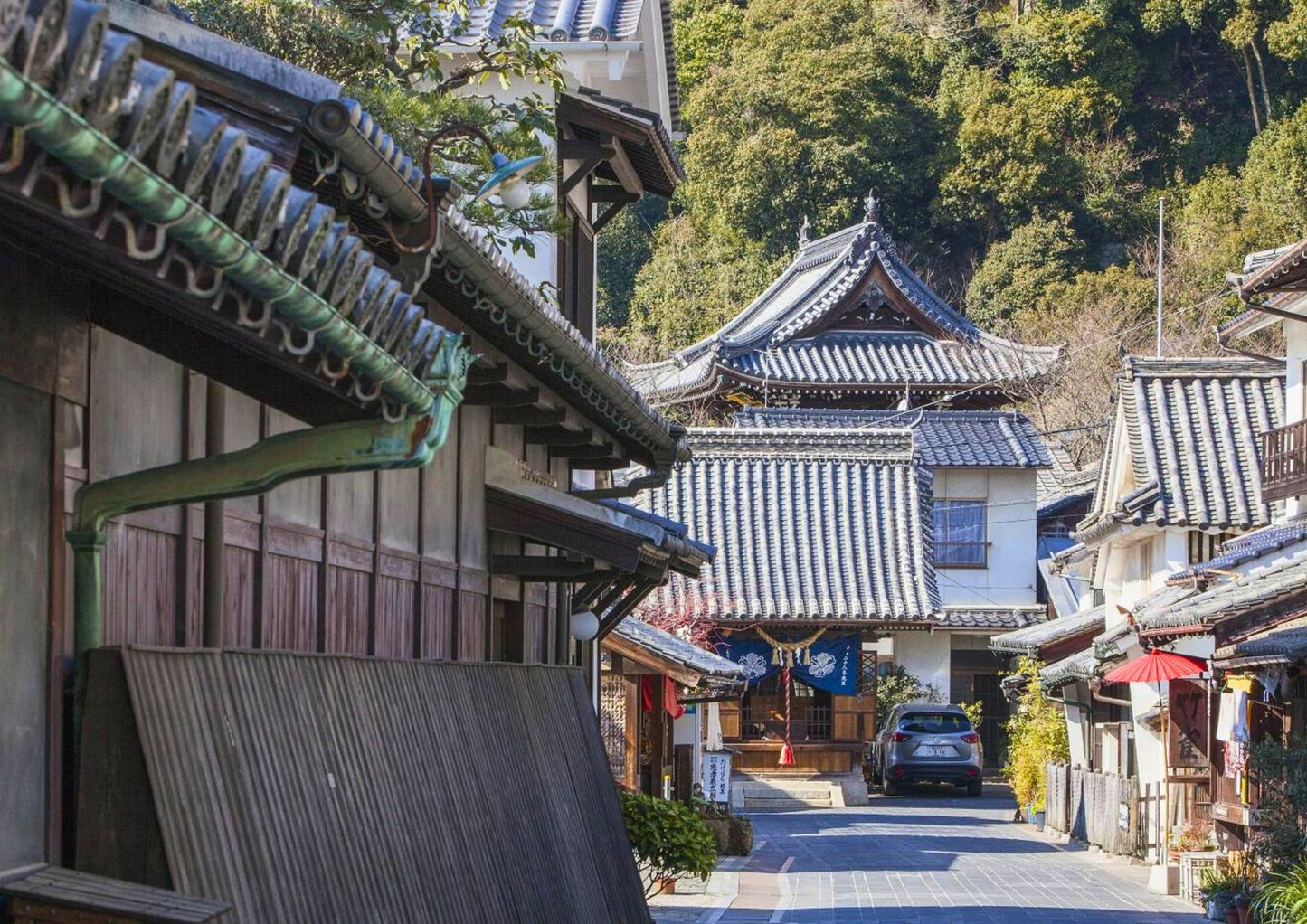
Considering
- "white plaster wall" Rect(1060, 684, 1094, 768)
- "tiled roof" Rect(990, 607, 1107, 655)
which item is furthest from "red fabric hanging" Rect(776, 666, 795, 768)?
"white plaster wall" Rect(1060, 684, 1094, 768)

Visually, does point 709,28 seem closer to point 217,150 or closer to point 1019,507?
point 1019,507

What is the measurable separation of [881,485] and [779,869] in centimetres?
2210

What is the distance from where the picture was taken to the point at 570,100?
1596 centimetres

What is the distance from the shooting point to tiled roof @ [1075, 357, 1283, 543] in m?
27.6

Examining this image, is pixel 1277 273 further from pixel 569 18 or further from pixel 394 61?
pixel 394 61

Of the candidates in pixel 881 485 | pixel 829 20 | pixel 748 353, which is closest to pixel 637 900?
pixel 881 485

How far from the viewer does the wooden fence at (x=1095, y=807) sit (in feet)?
85.7

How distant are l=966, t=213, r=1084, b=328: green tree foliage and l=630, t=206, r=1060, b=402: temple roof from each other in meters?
7.66

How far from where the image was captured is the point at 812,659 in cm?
4141

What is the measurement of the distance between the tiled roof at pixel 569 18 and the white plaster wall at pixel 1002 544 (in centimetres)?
3248

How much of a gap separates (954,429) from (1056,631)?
1548cm

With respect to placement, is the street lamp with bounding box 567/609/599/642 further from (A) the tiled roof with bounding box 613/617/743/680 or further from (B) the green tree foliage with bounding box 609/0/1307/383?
(B) the green tree foliage with bounding box 609/0/1307/383

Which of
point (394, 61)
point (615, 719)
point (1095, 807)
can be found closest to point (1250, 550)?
point (1095, 807)

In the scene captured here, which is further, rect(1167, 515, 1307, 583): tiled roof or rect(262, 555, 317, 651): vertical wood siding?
rect(1167, 515, 1307, 583): tiled roof
